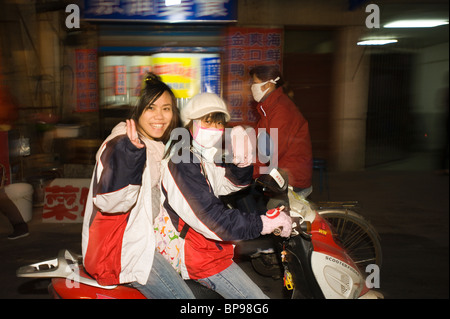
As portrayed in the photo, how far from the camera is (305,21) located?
8.76m

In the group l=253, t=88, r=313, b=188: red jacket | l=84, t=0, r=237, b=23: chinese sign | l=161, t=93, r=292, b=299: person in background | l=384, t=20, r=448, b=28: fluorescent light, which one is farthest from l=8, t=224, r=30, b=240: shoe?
l=384, t=20, r=448, b=28: fluorescent light

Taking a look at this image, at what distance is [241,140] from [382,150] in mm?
8081

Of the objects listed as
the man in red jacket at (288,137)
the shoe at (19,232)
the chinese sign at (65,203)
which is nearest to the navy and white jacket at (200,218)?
the man in red jacket at (288,137)

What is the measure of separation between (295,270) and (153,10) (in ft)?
23.4

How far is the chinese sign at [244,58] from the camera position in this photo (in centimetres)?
863

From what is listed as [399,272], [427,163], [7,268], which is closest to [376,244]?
[399,272]

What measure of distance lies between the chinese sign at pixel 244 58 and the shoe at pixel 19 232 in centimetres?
478

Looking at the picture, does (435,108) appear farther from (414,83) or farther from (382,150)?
(382,150)

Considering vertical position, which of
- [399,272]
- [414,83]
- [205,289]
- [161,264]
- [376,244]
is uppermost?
[414,83]

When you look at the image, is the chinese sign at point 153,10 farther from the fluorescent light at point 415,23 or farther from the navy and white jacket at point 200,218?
the navy and white jacket at point 200,218

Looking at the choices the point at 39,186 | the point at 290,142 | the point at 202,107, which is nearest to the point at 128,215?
the point at 202,107

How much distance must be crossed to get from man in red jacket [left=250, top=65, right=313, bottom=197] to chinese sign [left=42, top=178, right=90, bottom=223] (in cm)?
312

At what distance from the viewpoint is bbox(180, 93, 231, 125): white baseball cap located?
2.15 m

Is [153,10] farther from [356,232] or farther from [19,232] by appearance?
[356,232]
